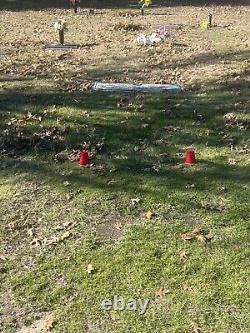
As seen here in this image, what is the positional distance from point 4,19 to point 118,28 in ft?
14.2

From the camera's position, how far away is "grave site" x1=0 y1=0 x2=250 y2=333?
470 cm

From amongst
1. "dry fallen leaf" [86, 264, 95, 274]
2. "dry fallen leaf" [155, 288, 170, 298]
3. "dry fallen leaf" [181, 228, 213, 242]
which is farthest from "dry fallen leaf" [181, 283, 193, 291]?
"dry fallen leaf" [86, 264, 95, 274]

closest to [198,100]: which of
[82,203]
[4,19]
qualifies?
[82,203]

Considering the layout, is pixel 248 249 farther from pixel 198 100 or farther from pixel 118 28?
pixel 118 28

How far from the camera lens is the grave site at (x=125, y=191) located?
4.70 meters

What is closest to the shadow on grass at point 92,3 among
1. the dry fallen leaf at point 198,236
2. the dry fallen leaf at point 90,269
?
the dry fallen leaf at point 198,236

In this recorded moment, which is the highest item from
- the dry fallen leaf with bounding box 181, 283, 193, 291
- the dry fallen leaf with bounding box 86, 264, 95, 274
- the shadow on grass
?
the shadow on grass

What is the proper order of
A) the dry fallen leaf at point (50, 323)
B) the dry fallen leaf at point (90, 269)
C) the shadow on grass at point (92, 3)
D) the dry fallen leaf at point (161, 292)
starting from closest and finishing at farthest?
the dry fallen leaf at point (50, 323) < the dry fallen leaf at point (161, 292) < the dry fallen leaf at point (90, 269) < the shadow on grass at point (92, 3)

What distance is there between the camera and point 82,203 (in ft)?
20.2

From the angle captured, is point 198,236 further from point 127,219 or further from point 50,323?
point 50,323

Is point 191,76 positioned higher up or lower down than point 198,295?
higher up

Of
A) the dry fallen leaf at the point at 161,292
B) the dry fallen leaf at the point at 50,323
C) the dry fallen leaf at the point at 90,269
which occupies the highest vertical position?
the dry fallen leaf at the point at 90,269

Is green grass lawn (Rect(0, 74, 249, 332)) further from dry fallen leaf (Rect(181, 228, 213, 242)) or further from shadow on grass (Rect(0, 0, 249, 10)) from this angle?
shadow on grass (Rect(0, 0, 249, 10))

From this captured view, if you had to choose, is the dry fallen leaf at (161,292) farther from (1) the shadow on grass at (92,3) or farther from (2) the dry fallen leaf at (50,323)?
(1) the shadow on grass at (92,3)
